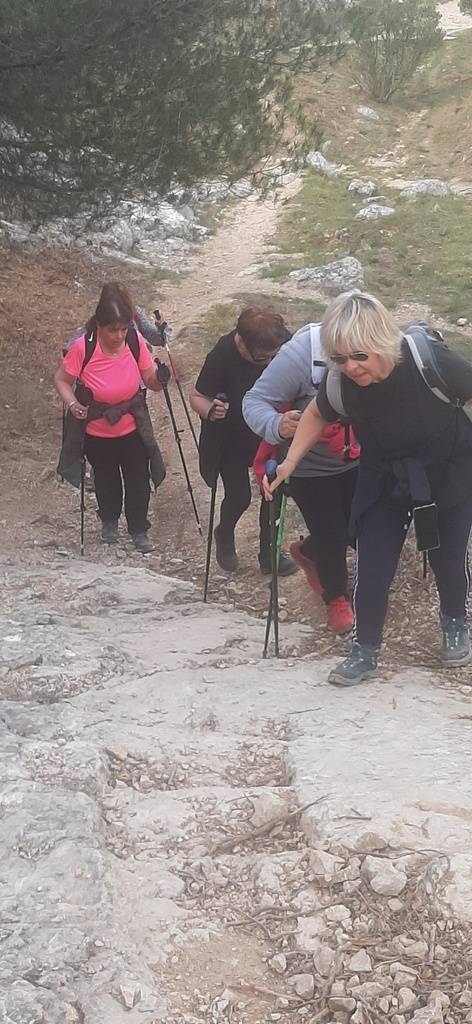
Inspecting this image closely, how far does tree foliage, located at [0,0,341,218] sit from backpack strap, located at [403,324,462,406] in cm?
448

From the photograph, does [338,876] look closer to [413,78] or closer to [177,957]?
[177,957]

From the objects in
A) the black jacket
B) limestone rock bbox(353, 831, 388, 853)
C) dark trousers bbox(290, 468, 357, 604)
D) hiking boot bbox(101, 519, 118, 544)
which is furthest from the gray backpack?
hiking boot bbox(101, 519, 118, 544)

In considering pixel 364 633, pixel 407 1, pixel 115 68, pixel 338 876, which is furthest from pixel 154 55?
pixel 407 1

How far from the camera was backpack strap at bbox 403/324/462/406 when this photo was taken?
12.1 feet

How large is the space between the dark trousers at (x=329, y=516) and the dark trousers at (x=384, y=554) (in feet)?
2.02

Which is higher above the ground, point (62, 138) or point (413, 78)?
point (413, 78)

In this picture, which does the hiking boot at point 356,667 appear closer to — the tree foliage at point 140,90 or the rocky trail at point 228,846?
the rocky trail at point 228,846

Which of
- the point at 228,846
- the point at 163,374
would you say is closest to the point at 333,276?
the point at 163,374

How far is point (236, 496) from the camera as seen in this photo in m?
6.02

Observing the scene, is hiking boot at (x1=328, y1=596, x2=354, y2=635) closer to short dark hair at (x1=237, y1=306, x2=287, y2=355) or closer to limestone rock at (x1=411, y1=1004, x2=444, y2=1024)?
short dark hair at (x1=237, y1=306, x2=287, y2=355)

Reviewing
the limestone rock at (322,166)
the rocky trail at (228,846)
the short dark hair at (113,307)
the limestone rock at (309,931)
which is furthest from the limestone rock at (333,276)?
the limestone rock at (309,931)

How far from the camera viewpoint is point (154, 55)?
7.68 meters

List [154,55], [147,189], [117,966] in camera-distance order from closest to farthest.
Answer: [117,966]
[154,55]
[147,189]

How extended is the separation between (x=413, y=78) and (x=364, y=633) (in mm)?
26347
